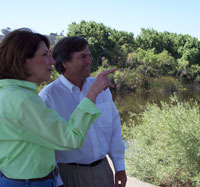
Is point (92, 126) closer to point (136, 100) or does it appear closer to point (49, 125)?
point (49, 125)

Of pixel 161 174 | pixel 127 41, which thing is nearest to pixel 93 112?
pixel 161 174

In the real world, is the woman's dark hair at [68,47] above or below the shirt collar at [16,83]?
above

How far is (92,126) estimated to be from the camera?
1.52 m

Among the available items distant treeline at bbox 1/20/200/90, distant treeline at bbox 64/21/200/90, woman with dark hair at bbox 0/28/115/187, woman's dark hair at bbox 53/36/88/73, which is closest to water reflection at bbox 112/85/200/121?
distant treeline at bbox 1/20/200/90

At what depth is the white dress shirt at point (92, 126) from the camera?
1.46 metres

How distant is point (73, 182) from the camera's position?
146cm

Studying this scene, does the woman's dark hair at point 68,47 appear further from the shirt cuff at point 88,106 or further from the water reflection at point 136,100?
the water reflection at point 136,100

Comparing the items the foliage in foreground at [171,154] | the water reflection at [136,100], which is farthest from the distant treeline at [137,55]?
the foliage in foreground at [171,154]

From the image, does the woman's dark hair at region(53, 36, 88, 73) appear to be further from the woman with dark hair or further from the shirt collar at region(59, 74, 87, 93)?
the woman with dark hair

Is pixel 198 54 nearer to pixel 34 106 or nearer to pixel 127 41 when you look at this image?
pixel 127 41

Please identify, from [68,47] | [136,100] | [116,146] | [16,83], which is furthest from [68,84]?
[136,100]

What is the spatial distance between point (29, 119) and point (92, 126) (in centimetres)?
61

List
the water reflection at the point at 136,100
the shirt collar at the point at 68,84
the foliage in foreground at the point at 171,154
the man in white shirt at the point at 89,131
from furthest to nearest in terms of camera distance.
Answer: the water reflection at the point at 136,100 < the foliage in foreground at the point at 171,154 < the shirt collar at the point at 68,84 < the man in white shirt at the point at 89,131

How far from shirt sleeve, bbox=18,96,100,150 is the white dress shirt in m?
0.48
